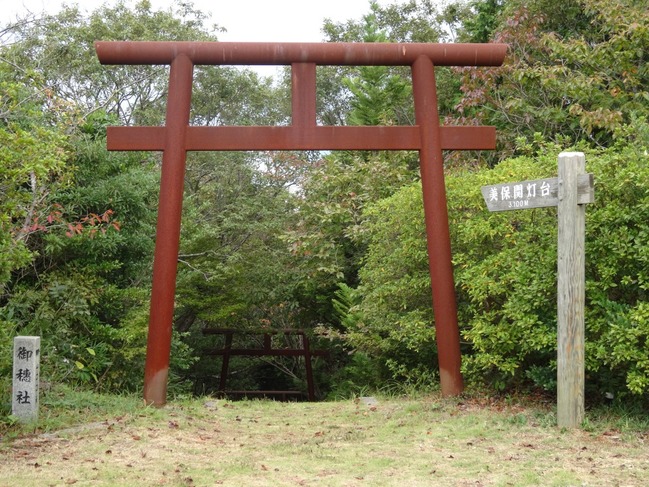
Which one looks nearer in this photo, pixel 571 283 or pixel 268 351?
pixel 571 283

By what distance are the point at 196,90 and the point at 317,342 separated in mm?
8630

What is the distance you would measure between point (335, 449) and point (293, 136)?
11.0 ft

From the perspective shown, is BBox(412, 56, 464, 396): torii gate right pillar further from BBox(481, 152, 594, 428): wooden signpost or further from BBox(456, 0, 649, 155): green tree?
BBox(456, 0, 649, 155): green tree

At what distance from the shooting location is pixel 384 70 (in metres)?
20.5

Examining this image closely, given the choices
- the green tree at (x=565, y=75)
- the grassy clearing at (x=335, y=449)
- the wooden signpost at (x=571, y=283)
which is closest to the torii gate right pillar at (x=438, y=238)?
the grassy clearing at (x=335, y=449)

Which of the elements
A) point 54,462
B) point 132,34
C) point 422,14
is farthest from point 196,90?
point 54,462

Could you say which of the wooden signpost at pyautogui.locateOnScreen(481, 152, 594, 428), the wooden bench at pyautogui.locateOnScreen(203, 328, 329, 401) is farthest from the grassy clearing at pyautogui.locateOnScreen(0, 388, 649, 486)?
the wooden bench at pyautogui.locateOnScreen(203, 328, 329, 401)

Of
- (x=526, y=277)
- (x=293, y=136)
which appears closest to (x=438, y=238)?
(x=526, y=277)

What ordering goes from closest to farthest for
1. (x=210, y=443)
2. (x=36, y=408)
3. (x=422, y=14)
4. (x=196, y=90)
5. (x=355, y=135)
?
(x=210, y=443)
(x=36, y=408)
(x=355, y=135)
(x=196, y=90)
(x=422, y=14)

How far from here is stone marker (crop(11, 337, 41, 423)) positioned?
765 cm

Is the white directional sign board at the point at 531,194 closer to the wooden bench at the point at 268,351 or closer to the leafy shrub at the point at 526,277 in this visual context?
the leafy shrub at the point at 526,277

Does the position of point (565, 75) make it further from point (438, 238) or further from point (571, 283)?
point (571, 283)

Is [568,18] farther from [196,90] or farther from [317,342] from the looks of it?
[196,90]

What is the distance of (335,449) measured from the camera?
6750 millimetres
